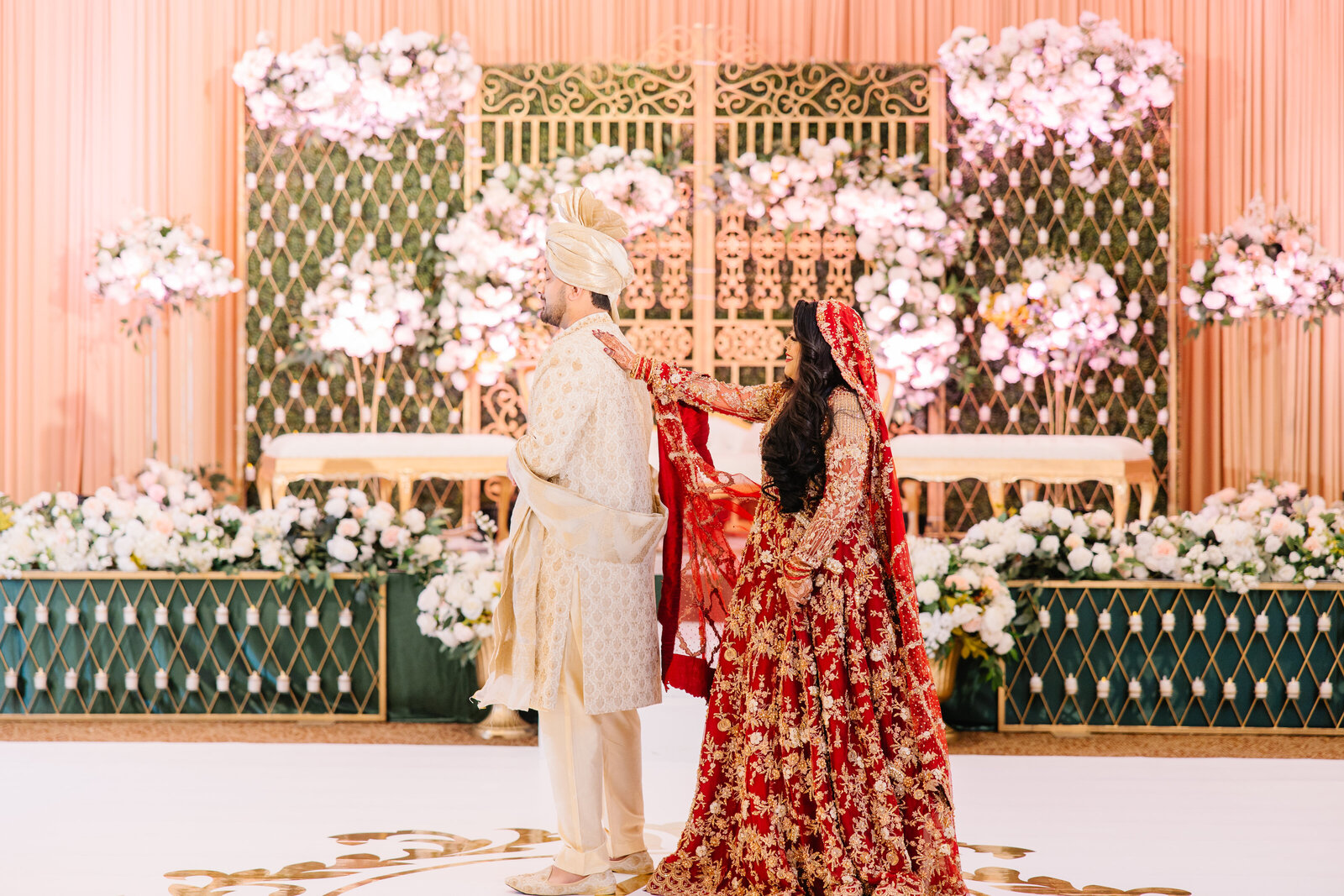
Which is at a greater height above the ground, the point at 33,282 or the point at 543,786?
the point at 33,282

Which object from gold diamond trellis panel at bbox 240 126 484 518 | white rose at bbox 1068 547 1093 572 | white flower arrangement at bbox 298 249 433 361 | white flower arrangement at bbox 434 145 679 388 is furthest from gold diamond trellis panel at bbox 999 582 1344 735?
white flower arrangement at bbox 298 249 433 361

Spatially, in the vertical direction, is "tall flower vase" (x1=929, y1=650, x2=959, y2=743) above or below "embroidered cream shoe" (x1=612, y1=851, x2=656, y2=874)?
above

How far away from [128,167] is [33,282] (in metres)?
0.90

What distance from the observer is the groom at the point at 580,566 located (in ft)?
9.15

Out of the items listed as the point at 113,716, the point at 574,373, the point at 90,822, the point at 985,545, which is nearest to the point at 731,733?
the point at 574,373

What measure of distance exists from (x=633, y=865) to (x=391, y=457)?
3.78 metres

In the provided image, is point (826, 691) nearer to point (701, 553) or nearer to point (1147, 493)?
point (701, 553)

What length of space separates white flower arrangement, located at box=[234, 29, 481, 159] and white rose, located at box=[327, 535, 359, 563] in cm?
359

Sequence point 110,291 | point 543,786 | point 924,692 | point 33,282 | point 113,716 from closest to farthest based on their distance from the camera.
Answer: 1. point 924,692
2. point 543,786
3. point 113,716
4. point 110,291
5. point 33,282

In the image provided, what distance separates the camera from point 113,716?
446 cm

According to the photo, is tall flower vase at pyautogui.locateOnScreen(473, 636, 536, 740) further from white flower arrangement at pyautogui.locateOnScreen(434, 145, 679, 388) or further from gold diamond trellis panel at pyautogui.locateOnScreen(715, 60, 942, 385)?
gold diamond trellis panel at pyautogui.locateOnScreen(715, 60, 942, 385)

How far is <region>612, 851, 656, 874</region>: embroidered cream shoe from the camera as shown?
2922 millimetres

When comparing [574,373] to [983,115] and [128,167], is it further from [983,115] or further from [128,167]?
[128,167]

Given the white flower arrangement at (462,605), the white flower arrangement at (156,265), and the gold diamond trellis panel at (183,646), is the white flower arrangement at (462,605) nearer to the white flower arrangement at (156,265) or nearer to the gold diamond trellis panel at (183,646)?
the gold diamond trellis panel at (183,646)
